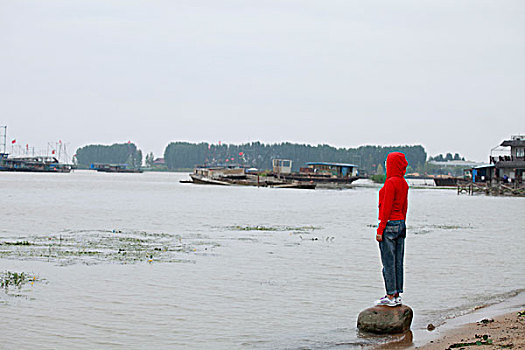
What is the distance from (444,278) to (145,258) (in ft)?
28.8

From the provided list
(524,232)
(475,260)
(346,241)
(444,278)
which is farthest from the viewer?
(524,232)

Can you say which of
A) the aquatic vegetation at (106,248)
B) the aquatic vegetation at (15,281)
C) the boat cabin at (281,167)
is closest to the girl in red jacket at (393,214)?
the aquatic vegetation at (15,281)

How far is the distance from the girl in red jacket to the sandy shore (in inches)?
52.5

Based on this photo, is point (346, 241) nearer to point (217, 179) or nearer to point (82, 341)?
point (82, 341)

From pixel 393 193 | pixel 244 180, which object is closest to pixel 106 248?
pixel 393 193

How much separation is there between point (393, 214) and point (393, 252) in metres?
0.70

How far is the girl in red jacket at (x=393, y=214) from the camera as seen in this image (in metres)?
10.1

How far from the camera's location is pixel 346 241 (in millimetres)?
26672

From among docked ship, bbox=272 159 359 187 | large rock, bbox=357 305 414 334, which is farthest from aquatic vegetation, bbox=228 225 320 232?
docked ship, bbox=272 159 359 187

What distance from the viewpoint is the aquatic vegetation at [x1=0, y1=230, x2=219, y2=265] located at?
19.3 m

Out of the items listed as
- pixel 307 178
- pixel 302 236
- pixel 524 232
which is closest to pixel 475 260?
pixel 302 236

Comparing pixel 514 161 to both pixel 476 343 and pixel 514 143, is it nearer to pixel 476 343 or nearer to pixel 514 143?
pixel 514 143

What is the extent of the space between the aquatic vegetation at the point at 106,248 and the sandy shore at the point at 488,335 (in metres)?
10.3

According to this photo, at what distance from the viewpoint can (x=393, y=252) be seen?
10477 mm
